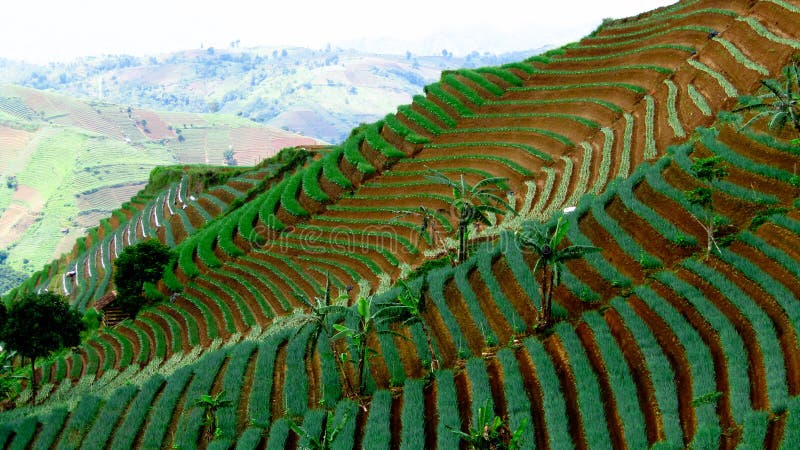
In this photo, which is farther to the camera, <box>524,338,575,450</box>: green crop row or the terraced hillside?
the terraced hillside

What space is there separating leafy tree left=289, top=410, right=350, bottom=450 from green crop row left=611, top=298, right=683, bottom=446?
6.36 meters

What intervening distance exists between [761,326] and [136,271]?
2519cm

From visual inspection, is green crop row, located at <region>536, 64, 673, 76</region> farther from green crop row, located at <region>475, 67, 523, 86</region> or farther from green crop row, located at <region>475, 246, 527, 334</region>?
green crop row, located at <region>475, 246, 527, 334</region>

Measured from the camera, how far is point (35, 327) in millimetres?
21875

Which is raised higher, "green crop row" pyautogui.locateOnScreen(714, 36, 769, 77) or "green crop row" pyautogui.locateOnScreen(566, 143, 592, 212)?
"green crop row" pyautogui.locateOnScreen(714, 36, 769, 77)

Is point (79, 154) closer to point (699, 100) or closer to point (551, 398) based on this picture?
point (699, 100)

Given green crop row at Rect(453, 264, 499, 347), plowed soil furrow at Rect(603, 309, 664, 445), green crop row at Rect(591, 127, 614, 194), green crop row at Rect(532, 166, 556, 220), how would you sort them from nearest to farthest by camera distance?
plowed soil furrow at Rect(603, 309, 664, 445) < green crop row at Rect(453, 264, 499, 347) < green crop row at Rect(591, 127, 614, 194) < green crop row at Rect(532, 166, 556, 220)

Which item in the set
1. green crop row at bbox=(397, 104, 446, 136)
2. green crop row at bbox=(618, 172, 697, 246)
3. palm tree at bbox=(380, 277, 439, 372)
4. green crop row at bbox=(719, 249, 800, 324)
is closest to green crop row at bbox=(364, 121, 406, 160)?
green crop row at bbox=(397, 104, 446, 136)

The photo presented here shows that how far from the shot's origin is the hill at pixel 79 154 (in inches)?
4409

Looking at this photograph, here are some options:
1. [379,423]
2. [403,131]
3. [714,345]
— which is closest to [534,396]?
[379,423]

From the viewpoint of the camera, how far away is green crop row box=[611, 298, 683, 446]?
442 inches

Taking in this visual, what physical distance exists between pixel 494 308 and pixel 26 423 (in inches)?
510

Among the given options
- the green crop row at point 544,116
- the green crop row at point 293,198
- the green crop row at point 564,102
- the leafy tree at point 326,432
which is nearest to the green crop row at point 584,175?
the green crop row at point 544,116

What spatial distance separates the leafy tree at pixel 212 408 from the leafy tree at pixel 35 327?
951 cm
